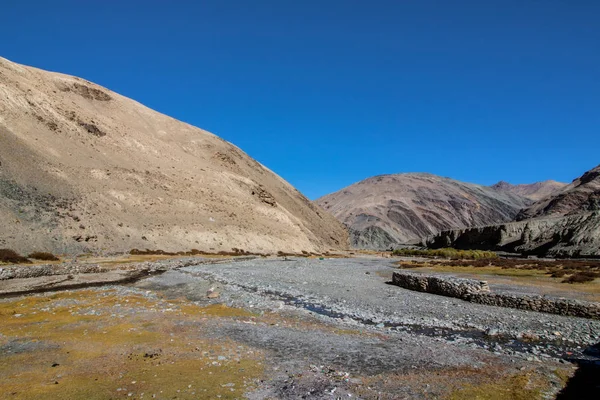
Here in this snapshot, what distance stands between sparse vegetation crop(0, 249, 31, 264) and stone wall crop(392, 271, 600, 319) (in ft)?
128

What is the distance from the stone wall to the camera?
19297mm

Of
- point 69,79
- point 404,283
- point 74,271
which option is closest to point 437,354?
point 404,283

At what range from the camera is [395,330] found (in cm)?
1593

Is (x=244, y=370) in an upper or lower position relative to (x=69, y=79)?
lower

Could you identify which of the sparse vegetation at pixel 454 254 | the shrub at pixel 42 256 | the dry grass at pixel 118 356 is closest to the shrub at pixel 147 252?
the shrub at pixel 42 256

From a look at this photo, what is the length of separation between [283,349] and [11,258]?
39.6 metres

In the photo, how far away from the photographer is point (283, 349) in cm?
1272

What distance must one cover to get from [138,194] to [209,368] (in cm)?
6755

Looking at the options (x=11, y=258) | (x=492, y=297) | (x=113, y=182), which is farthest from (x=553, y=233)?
(x=11, y=258)

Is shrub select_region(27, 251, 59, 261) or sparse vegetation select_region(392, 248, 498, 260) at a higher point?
sparse vegetation select_region(392, 248, 498, 260)

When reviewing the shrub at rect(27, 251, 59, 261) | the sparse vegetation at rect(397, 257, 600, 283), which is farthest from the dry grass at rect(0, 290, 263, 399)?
the sparse vegetation at rect(397, 257, 600, 283)

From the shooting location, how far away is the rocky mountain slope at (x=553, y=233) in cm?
7644

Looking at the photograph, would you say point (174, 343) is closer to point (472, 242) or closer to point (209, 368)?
point (209, 368)

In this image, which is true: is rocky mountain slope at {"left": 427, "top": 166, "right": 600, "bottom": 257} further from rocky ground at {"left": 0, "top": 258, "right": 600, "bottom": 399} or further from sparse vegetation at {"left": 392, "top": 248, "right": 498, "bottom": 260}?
rocky ground at {"left": 0, "top": 258, "right": 600, "bottom": 399}
